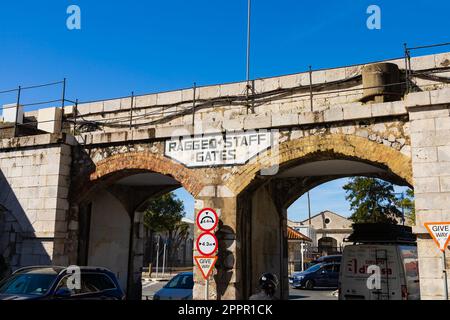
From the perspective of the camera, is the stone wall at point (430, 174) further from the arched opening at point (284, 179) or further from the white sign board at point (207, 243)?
the white sign board at point (207, 243)

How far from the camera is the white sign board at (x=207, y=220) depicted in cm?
945

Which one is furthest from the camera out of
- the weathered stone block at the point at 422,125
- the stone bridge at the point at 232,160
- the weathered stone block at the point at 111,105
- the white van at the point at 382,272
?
the weathered stone block at the point at 111,105

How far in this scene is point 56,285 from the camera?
804cm

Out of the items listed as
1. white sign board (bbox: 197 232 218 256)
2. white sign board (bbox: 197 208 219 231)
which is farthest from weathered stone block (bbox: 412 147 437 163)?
white sign board (bbox: 197 232 218 256)

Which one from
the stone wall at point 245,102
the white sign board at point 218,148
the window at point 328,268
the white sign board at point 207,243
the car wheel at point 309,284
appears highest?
the stone wall at point 245,102

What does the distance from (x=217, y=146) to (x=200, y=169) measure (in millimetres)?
708

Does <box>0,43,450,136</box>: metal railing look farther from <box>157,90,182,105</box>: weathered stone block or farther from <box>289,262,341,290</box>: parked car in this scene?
<box>289,262,341,290</box>: parked car

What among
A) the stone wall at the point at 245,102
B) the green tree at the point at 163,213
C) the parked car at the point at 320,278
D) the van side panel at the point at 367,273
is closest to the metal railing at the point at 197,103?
the stone wall at the point at 245,102

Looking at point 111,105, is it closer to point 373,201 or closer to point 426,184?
point 426,184

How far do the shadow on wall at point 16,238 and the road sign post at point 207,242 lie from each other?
5.06 metres

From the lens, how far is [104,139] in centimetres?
1273

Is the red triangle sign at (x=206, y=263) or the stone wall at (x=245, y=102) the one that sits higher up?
the stone wall at (x=245, y=102)

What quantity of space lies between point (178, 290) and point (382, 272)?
18.1 ft
